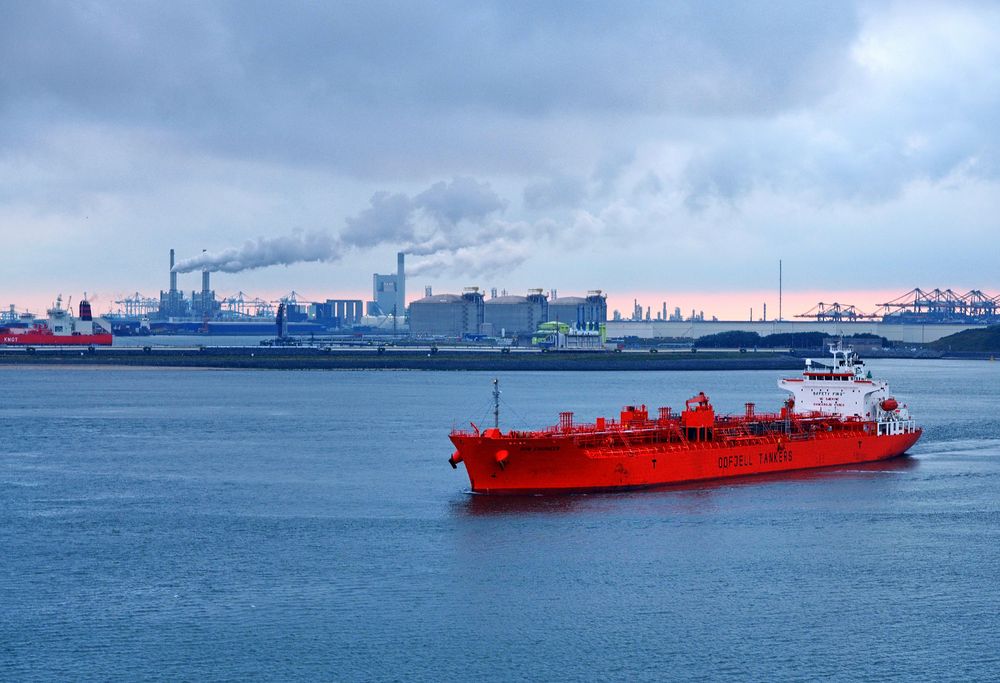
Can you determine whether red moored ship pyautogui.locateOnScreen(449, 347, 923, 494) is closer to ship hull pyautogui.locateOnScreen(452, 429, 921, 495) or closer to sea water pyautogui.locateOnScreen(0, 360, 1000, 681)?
ship hull pyautogui.locateOnScreen(452, 429, 921, 495)

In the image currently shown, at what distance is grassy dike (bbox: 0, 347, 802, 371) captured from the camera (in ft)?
471

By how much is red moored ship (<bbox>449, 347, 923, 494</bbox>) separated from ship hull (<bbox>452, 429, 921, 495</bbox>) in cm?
3

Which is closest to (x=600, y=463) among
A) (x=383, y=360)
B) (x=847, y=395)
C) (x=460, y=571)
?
(x=460, y=571)

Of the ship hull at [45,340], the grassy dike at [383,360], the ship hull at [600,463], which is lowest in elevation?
the ship hull at [600,463]

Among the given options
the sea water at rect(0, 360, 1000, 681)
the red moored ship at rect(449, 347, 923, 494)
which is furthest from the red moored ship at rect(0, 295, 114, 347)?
the red moored ship at rect(449, 347, 923, 494)

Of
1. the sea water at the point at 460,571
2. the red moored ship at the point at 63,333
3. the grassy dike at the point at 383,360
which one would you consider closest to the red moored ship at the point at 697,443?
the sea water at the point at 460,571

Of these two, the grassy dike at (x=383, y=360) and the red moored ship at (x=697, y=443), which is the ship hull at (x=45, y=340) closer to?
the grassy dike at (x=383, y=360)

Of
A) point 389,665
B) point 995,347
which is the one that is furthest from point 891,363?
point 389,665

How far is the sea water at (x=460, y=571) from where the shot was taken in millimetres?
25734

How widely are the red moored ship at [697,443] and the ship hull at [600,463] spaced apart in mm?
33

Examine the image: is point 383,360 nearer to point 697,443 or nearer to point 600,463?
point 697,443

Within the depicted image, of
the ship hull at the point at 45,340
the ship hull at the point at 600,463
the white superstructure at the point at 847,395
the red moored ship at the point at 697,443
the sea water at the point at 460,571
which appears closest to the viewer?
the sea water at the point at 460,571

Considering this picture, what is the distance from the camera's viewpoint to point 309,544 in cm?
3522

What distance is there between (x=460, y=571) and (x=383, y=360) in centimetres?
11593
